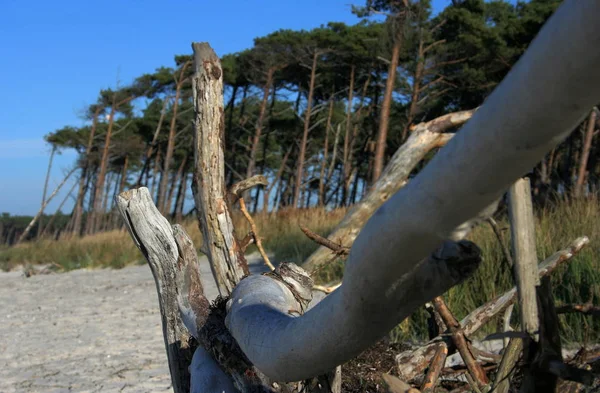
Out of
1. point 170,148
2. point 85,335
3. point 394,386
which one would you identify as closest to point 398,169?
point 394,386

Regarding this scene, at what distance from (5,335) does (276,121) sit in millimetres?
21880

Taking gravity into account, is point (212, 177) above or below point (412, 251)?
above

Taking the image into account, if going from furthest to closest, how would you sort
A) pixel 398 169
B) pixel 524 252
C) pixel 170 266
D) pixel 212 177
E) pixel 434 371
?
pixel 398 169
pixel 212 177
pixel 170 266
pixel 524 252
pixel 434 371

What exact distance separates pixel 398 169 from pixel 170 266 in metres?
1.86

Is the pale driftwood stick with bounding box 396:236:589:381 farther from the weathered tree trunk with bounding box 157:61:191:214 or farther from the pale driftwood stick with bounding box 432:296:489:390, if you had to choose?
the weathered tree trunk with bounding box 157:61:191:214

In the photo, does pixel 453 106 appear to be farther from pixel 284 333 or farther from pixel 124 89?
pixel 284 333

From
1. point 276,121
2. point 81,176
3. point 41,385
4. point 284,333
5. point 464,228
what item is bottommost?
point 41,385

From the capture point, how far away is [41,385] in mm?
5406

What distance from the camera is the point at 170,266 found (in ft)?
8.18

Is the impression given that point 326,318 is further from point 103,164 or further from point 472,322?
point 103,164

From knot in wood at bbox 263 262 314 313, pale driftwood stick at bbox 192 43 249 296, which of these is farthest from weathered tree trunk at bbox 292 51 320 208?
knot in wood at bbox 263 262 314 313

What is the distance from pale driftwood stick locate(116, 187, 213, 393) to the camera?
8.07 ft

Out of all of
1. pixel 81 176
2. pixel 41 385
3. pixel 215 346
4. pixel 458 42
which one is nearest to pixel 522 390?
pixel 215 346

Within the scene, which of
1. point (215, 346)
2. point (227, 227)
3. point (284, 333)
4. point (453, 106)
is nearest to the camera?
point (284, 333)
